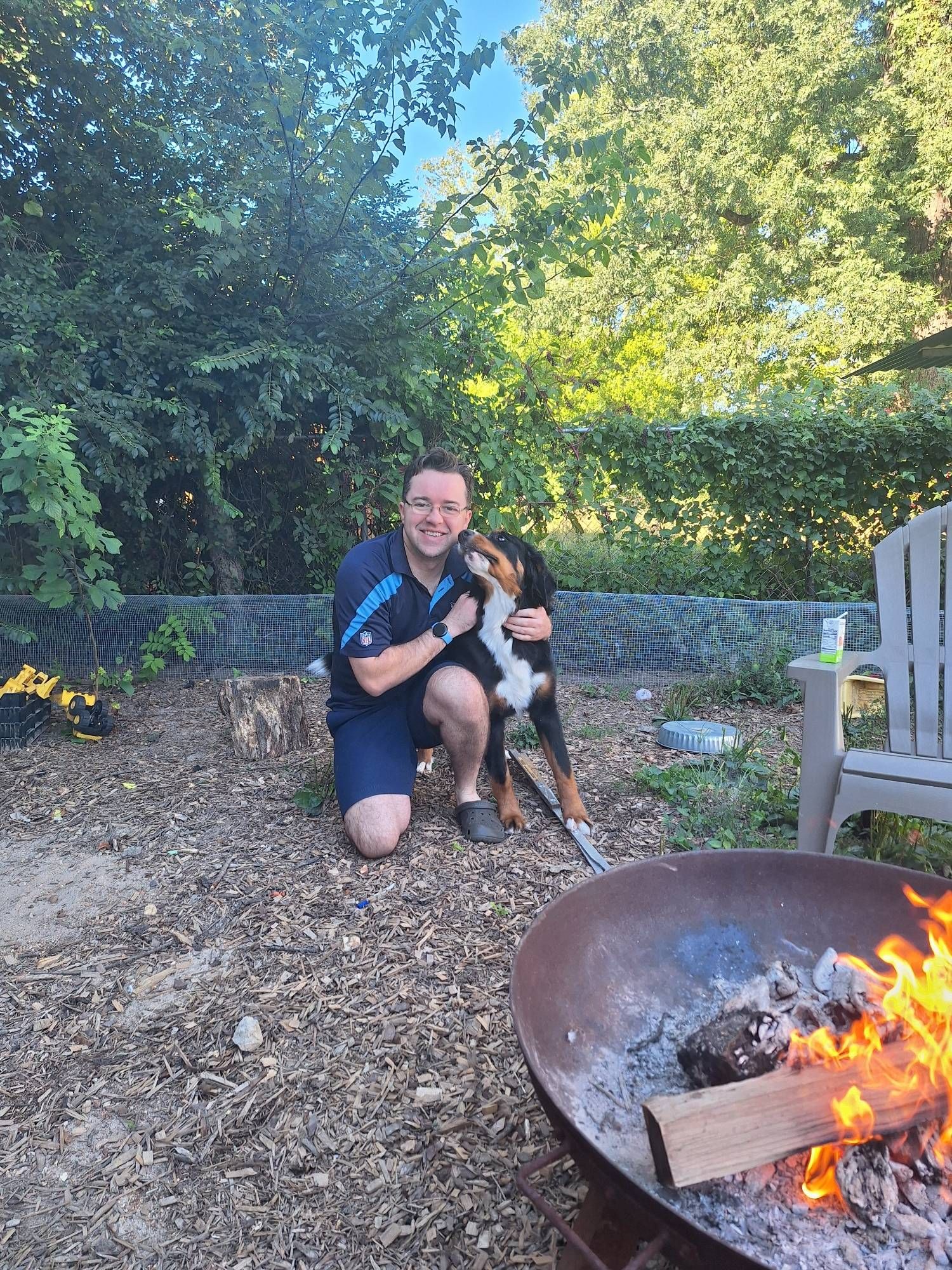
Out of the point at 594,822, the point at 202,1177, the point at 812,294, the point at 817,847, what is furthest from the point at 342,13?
the point at 812,294

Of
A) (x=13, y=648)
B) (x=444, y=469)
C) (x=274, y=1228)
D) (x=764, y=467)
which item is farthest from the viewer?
(x=764, y=467)

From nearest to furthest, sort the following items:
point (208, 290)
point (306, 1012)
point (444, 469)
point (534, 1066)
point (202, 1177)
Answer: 1. point (534, 1066)
2. point (202, 1177)
3. point (306, 1012)
4. point (444, 469)
5. point (208, 290)

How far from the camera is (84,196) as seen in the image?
4.64 m

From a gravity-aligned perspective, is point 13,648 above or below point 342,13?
below

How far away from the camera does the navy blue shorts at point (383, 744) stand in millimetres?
2828

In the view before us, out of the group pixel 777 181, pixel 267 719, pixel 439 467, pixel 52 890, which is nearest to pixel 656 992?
pixel 439 467

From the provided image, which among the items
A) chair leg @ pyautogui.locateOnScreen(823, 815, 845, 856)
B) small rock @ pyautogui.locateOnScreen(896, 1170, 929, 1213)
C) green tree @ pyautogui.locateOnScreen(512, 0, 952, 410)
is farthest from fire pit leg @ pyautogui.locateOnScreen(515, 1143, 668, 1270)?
green tree @ pyautogui.locateOnScreen(512, 0, 952, 410)

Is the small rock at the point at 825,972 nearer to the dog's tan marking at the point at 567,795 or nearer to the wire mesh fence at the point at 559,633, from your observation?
the dog's tan marking at the point at 567,795

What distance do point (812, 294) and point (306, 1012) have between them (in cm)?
1550

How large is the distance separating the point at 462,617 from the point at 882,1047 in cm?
199

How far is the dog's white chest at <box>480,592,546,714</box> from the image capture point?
289cm

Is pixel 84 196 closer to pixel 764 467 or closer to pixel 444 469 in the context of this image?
pixel 444 469

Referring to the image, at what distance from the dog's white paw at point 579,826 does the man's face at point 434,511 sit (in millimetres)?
1167

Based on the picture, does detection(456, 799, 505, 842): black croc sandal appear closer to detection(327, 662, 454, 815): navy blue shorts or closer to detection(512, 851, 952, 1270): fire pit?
detection(327, 662, 454, 815): navy blue shorts
